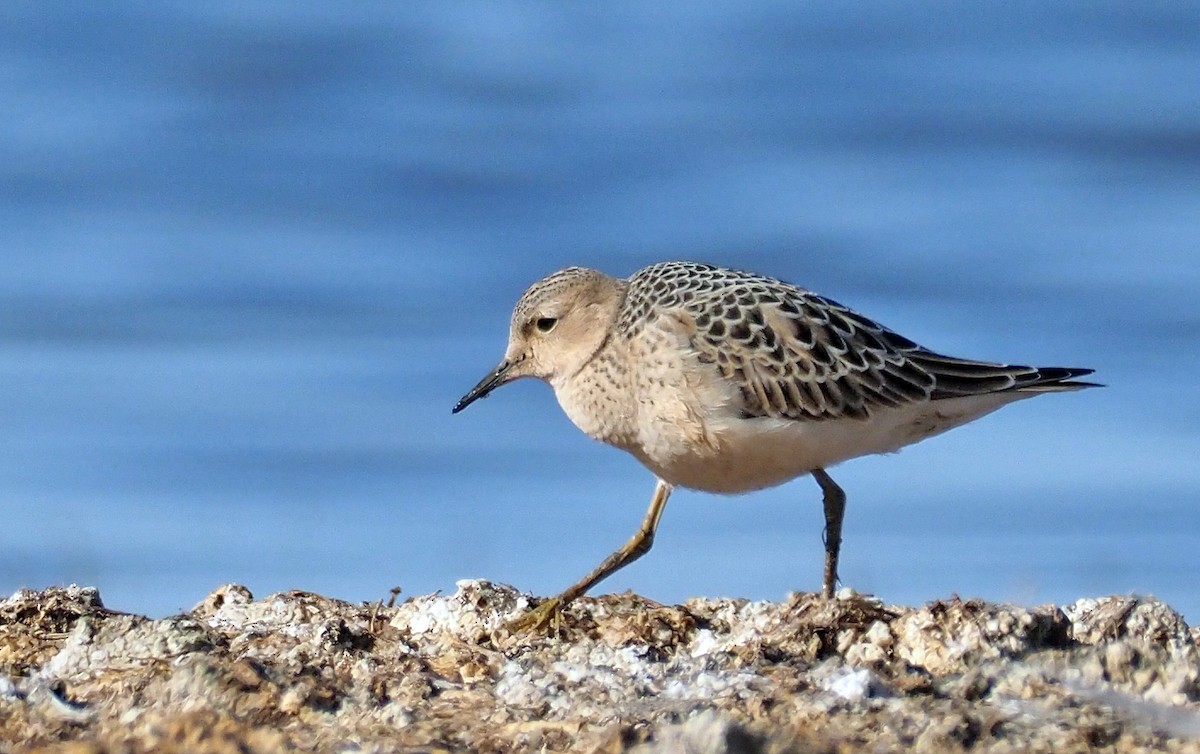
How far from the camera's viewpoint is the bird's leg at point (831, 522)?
6.41 meters

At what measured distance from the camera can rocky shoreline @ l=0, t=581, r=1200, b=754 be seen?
157 inches

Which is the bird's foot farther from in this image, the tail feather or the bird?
the tail feather

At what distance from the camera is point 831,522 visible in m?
6.64

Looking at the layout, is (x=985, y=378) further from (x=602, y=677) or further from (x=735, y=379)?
(x=602, y=677)

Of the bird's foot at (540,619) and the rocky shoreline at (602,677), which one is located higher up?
the bird's foot at (540,619)

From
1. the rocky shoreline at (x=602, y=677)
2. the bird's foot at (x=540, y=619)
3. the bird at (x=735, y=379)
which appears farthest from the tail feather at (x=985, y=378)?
the bird's foot at (x=540, y=619)

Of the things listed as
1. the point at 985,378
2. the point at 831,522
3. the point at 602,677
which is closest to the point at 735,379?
the point at 831,522

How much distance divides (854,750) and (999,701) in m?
0.67

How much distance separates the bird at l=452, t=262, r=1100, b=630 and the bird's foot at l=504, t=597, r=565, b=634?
535 millimetres

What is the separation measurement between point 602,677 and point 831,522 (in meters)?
2.12

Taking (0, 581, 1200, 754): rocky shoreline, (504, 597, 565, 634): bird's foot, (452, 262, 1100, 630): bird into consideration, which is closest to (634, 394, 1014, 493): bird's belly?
(452, 262, 1100, 630): bird

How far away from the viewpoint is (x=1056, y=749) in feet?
12.8

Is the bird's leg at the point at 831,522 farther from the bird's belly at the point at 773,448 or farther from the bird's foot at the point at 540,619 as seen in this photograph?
the bird's foot at the point at 540,619

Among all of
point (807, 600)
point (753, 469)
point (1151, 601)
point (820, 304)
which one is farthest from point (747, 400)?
point (1151, 601)
